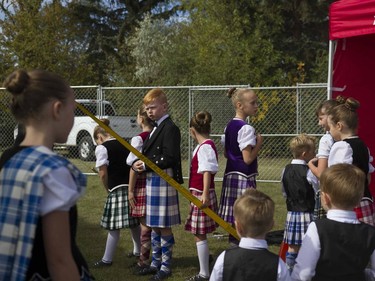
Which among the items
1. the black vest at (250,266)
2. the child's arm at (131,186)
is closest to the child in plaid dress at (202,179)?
the child's arm at (131,186)

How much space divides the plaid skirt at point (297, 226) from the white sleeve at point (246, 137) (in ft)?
2.54

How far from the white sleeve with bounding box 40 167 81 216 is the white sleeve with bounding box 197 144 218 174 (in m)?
3.14

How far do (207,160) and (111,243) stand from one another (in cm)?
140

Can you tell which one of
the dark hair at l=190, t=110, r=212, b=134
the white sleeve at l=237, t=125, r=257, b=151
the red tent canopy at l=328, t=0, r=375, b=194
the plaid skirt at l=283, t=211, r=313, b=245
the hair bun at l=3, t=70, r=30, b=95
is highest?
the red tent canopy at l=328, t=0, r=375, b=194

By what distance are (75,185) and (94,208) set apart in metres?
7.28

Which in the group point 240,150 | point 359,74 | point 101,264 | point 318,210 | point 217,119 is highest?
point 359,74

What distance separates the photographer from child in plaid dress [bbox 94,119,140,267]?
5.77m

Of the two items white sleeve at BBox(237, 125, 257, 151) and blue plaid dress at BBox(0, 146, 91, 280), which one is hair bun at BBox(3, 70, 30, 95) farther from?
white sleeve at BBox(237, 125, 257, 151)

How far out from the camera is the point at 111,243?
5828 mm

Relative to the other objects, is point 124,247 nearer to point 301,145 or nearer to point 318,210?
point 318,210

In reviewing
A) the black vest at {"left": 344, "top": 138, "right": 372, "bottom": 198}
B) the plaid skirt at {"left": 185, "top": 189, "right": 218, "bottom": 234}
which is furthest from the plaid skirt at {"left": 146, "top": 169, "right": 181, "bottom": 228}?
the black vest at {"left": 344, "top": 138, "right": 372, "bottom": 198}

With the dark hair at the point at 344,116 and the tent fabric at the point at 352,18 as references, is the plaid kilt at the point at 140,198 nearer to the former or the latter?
the dark hair at the point at 344,116

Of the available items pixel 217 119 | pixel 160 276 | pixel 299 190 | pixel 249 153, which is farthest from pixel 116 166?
pixel 217 119

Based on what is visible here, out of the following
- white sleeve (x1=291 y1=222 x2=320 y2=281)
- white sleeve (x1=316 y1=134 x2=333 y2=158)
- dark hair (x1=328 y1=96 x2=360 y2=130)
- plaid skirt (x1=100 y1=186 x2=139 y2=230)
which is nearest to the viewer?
white sleeve (x1=291 y1=222 x2=320 y2=281)
